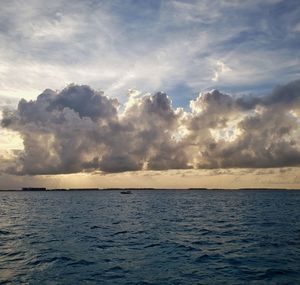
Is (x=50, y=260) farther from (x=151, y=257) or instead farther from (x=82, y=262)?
(x=151, y=257)

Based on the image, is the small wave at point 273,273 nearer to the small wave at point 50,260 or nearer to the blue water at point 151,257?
the blue water at point 151,257

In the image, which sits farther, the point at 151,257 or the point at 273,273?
the point at 151,257

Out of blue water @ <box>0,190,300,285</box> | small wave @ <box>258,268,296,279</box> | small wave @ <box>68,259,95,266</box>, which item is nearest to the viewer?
blue water @ <box>0,190,300,285</box>

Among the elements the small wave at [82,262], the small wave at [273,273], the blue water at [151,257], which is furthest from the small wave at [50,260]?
the small wave at [273,273]

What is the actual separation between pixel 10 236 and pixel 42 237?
16.5ft

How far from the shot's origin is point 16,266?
27.9m

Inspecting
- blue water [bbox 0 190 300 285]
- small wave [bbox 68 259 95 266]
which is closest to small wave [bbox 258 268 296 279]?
blue water [bbox 0 190 300 285]

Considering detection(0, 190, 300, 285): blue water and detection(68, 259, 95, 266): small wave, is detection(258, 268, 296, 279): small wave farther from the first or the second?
detection(68, 259, 95, 266): small wave

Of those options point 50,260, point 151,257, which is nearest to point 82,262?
point 50,260

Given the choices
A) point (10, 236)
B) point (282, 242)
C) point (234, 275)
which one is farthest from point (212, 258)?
point (10, 236)

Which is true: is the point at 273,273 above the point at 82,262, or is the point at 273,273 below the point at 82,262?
above

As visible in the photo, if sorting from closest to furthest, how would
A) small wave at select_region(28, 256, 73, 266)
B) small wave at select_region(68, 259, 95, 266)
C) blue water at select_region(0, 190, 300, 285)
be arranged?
1. blue water at select_region(0, 190, 300, 285)
2. small wave at select_region(68, 259, 95, 266)
3. small wave at select_region(28, 256, 73, 266)

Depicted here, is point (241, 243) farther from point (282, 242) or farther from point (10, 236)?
point (10, 236)

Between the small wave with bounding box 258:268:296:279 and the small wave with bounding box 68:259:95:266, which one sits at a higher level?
the small wave with bounding box 258:268:296:279
